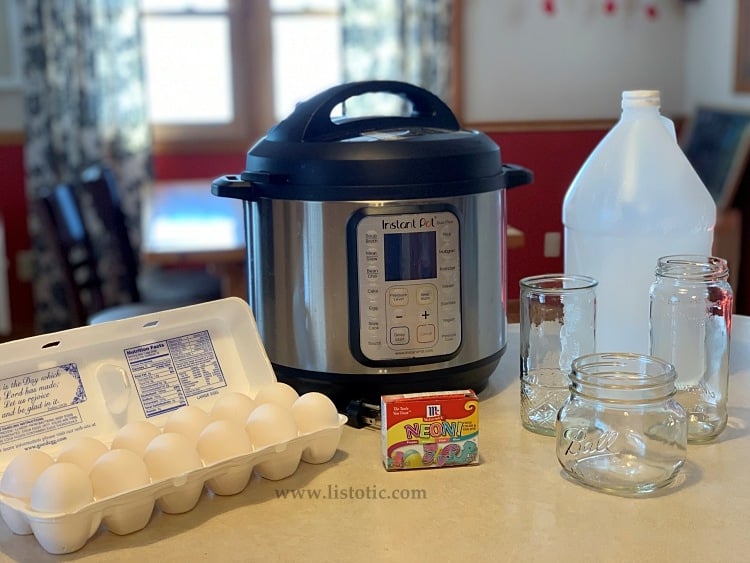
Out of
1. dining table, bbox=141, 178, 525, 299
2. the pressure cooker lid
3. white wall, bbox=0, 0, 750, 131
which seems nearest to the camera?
the pressure cooker lid

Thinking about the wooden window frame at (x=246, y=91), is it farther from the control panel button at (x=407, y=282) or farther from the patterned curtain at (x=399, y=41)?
the control panel button at (x=407, y=282)

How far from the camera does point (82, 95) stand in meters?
3.54

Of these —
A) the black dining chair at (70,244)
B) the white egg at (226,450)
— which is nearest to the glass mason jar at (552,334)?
the white egg at (226,450)

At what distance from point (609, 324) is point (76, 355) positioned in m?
0.56

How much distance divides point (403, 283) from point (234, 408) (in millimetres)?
203

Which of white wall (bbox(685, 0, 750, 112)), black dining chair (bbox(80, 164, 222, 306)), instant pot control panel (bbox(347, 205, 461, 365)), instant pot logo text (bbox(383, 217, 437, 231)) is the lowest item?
black dining chair (bbox(80, 164, 222, 306))

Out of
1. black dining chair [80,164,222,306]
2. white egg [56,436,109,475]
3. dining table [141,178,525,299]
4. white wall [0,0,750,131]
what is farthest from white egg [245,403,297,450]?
white wall [0,0,750,131]

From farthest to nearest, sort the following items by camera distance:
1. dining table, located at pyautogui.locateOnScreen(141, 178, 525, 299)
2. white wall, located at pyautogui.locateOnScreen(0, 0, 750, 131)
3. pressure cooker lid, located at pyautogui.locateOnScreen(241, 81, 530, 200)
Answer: white wall, located at pyautogui.locateOnScreen(0, 0, 750, 131)
dining table, located at pyautogui.locateOnScreen(141, 178, 525, 299)
pressure cooker lid, located at pyautogui.locateOnScreen(241, 81, 530, 200)

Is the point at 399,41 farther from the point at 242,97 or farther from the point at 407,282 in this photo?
the point at 407,282

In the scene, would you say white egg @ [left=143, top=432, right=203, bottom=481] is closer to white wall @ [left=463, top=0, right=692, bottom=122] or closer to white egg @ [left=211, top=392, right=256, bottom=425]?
white egg @ [left=211, top=392, right=256, bottom=425]

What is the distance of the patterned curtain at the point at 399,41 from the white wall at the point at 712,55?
0.97m

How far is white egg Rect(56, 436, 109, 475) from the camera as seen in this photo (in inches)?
27.6

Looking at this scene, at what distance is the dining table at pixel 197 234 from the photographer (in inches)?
79.4

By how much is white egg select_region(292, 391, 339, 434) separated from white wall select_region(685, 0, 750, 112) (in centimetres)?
301
